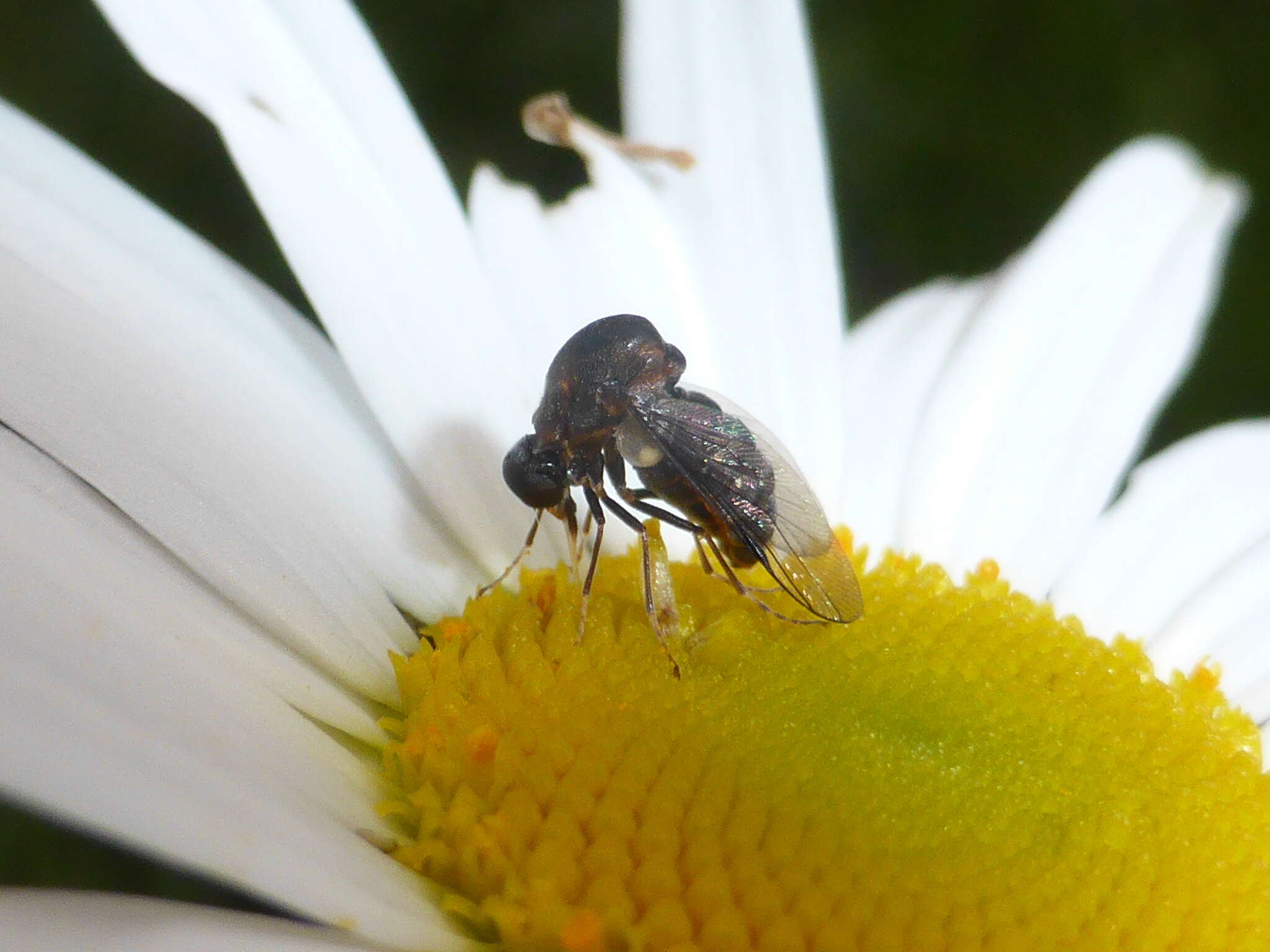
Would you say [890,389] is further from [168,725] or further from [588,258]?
[168,725]

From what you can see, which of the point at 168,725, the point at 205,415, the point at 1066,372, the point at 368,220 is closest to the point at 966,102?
the point at 1066,372

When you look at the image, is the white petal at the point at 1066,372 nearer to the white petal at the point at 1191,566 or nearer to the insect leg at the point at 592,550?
the white petal at the point at 1191,566

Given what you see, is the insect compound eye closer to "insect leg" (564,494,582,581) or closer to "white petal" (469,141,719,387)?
"insect leg" (564,494,582,581)

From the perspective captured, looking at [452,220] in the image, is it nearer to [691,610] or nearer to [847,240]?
[691,610]

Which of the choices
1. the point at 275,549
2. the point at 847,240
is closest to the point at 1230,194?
the point at 847,240

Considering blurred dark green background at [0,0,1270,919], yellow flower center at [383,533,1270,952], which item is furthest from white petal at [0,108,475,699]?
blurred dark green background at [0,0,1270,919]
